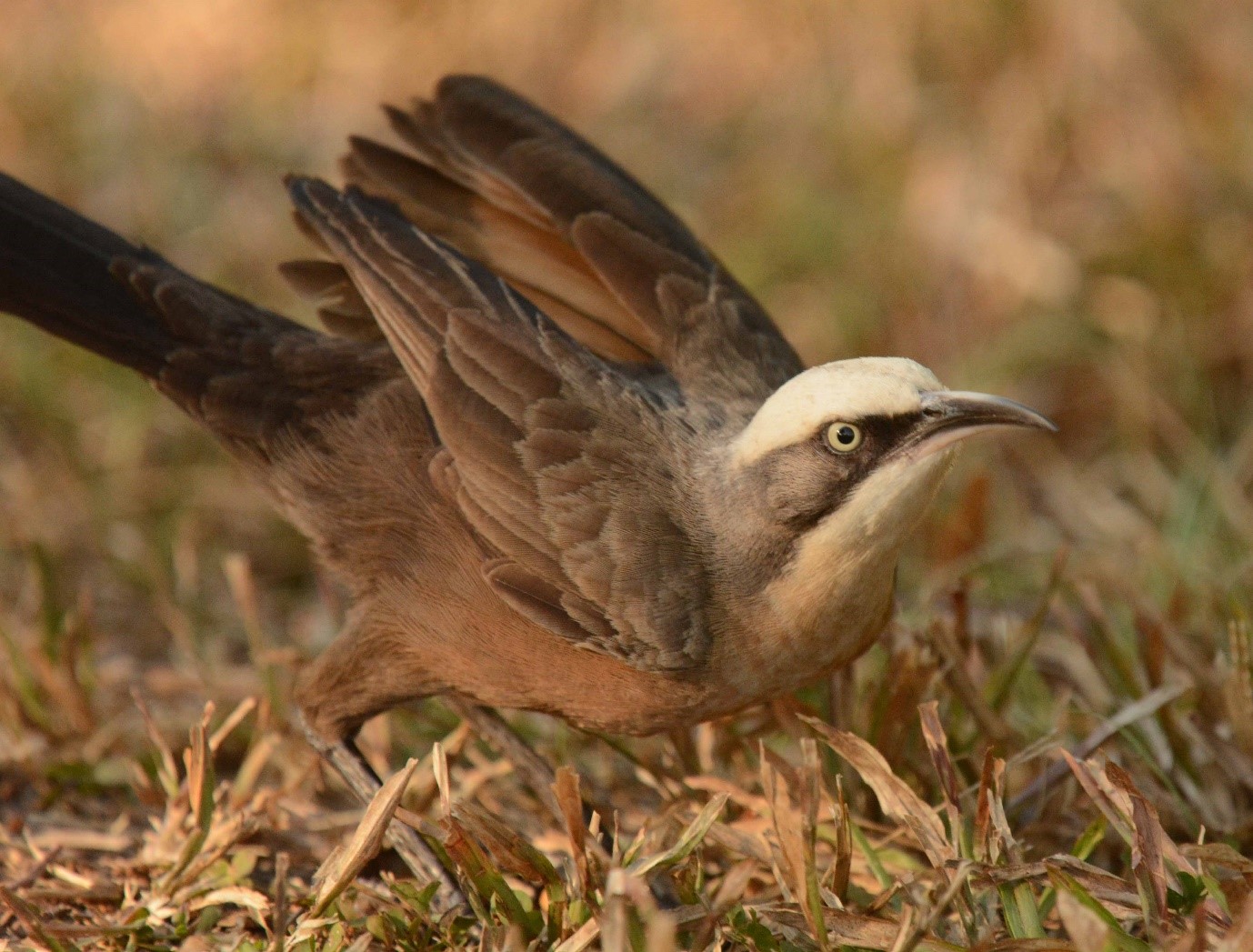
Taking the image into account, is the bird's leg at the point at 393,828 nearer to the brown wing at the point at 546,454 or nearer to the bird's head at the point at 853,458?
the brown wing at the point at 546,454

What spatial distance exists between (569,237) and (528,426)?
0.75 meters

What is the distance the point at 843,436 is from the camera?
10.5 ft

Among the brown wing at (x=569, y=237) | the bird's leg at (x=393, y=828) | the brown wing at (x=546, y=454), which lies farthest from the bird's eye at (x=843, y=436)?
the bird's leg at (x=393, y=828)

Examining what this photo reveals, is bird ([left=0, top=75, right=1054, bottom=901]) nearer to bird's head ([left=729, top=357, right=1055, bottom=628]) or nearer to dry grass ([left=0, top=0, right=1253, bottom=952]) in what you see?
bird's head ([left=729, top=357, right=1055, bottom=628])

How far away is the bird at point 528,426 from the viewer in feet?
10.8

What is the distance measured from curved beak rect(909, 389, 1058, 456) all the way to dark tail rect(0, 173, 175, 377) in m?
1.98

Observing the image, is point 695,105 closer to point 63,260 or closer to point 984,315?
point 984,315

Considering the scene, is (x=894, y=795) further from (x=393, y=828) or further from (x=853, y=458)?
(x=393, y=828)

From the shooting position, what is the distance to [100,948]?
3.17 metres

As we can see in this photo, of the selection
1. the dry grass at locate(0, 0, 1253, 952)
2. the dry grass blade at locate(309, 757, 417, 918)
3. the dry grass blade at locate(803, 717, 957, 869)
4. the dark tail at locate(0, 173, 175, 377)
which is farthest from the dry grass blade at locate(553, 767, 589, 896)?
the dark tail at locate(0, 173, 175, 377)

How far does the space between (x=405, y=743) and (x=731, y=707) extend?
1.24 metres

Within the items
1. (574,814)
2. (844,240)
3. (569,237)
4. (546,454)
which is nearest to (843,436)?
(546,454)

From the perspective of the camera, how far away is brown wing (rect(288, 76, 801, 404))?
3.86 metres

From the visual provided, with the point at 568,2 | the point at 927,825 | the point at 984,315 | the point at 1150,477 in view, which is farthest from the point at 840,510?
the point at 568,2
